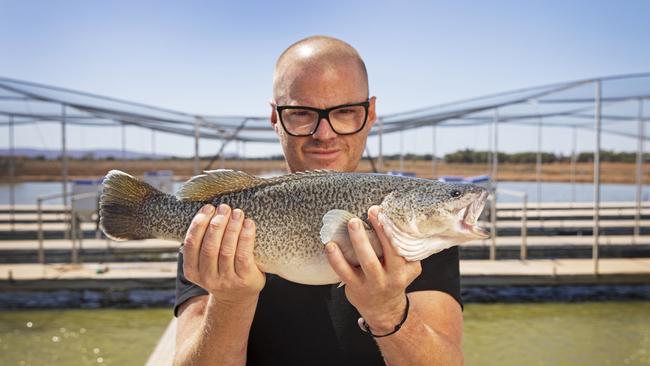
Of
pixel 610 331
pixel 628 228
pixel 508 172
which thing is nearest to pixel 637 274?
pixel 610 331

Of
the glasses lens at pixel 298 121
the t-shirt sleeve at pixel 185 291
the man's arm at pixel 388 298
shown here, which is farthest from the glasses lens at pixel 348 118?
the t-shirt sleeve at pixel 185 291

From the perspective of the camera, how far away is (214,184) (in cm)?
206

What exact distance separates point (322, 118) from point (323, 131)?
65 millimetres

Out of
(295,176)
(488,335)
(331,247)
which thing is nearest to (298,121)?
(295,176)

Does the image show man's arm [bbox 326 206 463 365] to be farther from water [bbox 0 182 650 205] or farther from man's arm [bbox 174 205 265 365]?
water [bbox 0 182 650 205]

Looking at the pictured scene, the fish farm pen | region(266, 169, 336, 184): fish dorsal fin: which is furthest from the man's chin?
the fish farm pen

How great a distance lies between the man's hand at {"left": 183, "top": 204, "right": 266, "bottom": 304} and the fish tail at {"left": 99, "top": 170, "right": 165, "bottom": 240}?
0.30 meters

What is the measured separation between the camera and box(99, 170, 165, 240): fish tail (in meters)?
2.07

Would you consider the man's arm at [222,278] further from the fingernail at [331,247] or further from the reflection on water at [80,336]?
the reflection on water at [80,336]

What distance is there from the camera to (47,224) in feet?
45.9

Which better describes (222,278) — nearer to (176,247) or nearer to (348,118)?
(348,118)

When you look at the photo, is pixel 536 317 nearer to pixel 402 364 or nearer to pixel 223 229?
pixel 402 364

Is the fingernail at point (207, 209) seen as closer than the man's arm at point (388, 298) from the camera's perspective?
No

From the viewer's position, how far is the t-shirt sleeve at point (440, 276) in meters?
2.24
